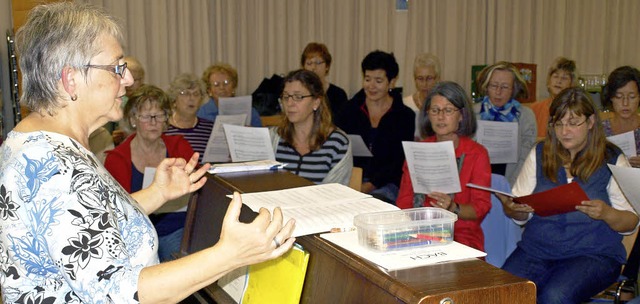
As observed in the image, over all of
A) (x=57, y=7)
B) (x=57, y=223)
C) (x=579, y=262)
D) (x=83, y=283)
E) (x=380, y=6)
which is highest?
(x=380, y=6)

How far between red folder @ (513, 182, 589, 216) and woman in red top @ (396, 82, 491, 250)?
1.22 ft

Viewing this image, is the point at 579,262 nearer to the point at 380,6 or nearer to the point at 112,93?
the point at 112,93

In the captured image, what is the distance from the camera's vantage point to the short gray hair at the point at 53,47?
1.66m

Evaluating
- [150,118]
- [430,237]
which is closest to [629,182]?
[430,237]

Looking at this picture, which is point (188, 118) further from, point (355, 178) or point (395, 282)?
point (395, 282)

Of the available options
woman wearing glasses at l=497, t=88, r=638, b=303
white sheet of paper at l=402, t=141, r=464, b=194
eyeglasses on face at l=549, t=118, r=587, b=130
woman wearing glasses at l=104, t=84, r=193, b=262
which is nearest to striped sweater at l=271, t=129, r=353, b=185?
white sheet of paper at l=402, t=141, r=464, b=194

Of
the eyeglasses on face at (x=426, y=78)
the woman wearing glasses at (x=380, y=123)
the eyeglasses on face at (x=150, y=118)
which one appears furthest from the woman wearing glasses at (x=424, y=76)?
the eyeglasses on face at (x=150, y=118)

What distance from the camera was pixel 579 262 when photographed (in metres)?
3.24

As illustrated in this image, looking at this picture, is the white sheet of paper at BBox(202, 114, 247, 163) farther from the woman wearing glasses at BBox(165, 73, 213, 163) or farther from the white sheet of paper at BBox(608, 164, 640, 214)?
the white sheet of paper at BBox(608, 164, 640, 214)

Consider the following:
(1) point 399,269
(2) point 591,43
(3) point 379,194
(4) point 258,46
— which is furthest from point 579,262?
(2) point 591,43

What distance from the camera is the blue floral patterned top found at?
147 cm

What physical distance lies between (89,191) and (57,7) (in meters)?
0.48

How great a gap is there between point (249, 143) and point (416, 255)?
2.42 m

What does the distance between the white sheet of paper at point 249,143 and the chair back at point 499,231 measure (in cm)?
121
